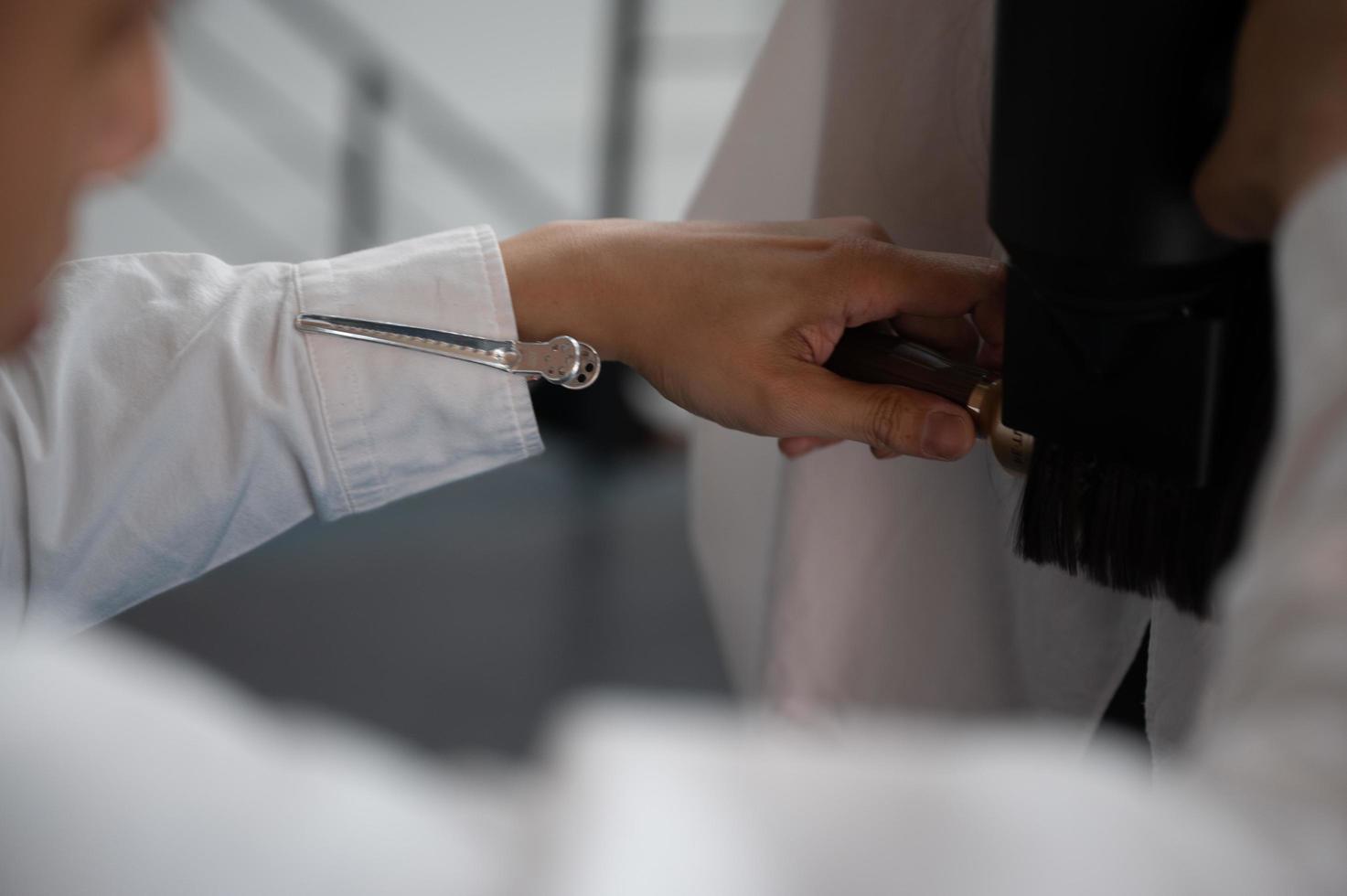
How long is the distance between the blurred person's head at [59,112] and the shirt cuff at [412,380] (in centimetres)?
31

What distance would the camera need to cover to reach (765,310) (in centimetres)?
52

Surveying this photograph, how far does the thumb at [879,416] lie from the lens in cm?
47

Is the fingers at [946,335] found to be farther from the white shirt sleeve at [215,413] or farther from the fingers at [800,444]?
the white shirt sleeve at [215,413]

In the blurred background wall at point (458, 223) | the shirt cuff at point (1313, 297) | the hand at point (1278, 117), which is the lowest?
the blurred background wall at point (458, 223)

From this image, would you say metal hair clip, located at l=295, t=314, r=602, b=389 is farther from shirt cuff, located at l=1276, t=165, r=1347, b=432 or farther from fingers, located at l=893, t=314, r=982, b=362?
shirt cuff, located at l=1276, t=165, r=1347, b=432

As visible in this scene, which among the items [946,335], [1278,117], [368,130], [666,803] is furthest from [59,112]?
[368,130]

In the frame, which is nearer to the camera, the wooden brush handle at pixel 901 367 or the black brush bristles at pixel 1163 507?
the black brush bristles at pixel 1163 507

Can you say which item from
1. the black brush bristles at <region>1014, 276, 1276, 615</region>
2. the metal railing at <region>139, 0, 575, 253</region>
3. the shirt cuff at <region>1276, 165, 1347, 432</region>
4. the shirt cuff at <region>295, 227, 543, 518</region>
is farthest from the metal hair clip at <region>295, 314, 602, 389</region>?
the metal railing at <region>139, 0, 575, 253</region>

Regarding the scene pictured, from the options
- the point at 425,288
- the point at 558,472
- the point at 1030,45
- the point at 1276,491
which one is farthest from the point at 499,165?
the point at 1276,491

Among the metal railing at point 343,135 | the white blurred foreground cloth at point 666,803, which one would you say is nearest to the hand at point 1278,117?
the white blurred foreground cloth at point 666,803

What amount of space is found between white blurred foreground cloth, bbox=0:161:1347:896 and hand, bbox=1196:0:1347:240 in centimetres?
12

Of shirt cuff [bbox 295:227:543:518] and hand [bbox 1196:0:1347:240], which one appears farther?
shirt cuff [bbox 295:227:543:518]

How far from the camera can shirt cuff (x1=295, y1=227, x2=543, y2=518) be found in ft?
1.79

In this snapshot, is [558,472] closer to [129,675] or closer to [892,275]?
[892,275]
